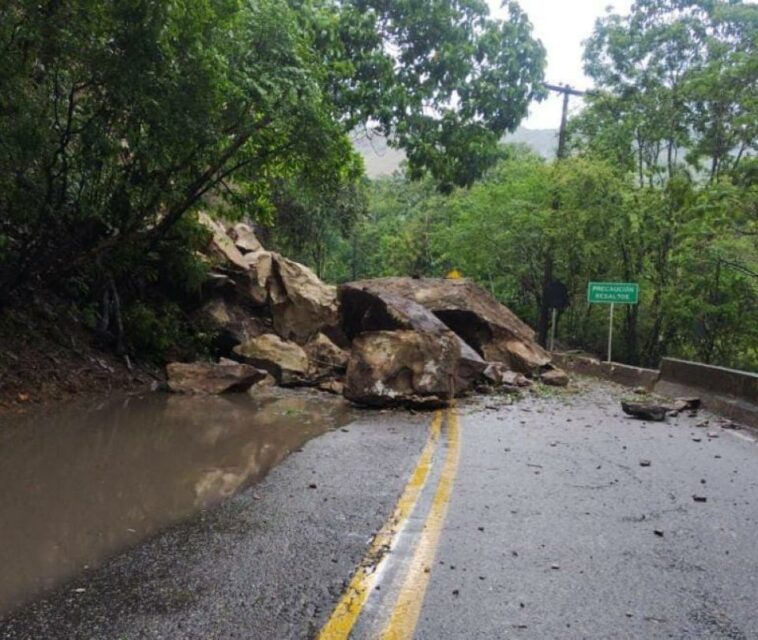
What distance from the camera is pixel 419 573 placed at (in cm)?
381

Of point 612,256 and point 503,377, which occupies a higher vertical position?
point 612,256

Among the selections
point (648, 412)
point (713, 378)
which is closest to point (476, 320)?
point (713, 378)

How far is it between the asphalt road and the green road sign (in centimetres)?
1312

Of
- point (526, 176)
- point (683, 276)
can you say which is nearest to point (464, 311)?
point (683, 276)

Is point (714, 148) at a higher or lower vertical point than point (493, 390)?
higher

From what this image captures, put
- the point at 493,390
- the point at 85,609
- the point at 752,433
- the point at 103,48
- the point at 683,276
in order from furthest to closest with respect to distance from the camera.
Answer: the point at 683,276 → the point at 493,390 → the point at 752,433 → the point at 103,48 → the point at 85,609

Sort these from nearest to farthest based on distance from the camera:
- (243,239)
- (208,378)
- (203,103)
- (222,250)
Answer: (203,103)
(208,378)
(222,250)
(243,239)

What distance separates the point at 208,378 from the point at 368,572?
793 centimetres

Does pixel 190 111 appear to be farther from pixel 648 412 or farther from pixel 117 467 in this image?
pixel 648 412

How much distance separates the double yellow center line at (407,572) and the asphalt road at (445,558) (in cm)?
1

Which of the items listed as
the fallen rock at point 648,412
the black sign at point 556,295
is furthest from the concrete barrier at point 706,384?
the black sign at point 556,295

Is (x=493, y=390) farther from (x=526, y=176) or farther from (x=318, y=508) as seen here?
(x=526, y=176)

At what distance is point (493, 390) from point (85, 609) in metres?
10.5

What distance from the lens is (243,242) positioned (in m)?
19.4
